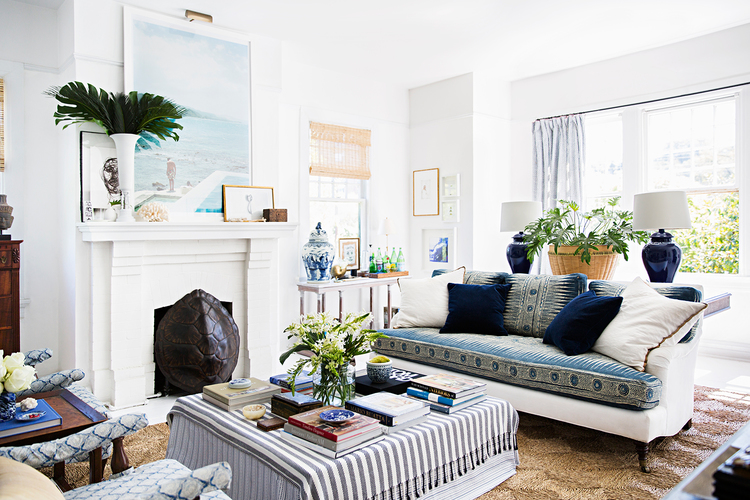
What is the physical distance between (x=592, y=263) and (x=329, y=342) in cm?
260

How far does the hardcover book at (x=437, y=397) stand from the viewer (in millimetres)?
2299

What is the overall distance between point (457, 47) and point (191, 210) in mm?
2985

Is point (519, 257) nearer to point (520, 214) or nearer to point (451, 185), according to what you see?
point (520, 214)

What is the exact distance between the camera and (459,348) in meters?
3.33

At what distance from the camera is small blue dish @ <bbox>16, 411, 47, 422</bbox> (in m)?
1.96

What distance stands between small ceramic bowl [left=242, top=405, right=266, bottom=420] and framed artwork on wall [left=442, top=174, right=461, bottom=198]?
423 cm

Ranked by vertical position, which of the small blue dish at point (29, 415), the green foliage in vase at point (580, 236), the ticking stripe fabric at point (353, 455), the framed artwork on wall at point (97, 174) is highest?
the framed artwork on wall at point (97, 174)

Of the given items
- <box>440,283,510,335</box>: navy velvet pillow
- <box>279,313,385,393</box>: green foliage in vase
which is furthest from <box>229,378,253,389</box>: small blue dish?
<box>440,283,510,335</box>: navy velvet pillow

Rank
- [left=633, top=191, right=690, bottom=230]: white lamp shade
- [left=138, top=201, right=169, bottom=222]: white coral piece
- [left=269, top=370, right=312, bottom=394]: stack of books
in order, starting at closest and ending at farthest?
[left=269, top=370, right=312, bottom=394]: stack of books
[left=633, top=191, right=690, bottom=230]: white lamp shade
[left=138, top=201, right=169, bottom=222]: white coral piece

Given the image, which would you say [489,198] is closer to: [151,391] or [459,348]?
[459,348]

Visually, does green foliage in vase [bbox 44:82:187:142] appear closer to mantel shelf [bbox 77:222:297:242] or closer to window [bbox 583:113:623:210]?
Result: mantel shelf [bbox 77:222:297:242]

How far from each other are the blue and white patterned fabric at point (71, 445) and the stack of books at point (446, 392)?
1.19 metres

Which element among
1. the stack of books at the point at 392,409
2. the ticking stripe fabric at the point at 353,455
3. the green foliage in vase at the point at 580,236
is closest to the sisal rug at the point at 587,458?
the ticking stripe fabric at the point at 353,455

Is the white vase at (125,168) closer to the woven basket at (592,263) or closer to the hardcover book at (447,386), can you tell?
the hardcover book at (447,386)
